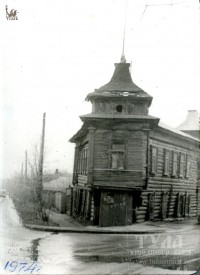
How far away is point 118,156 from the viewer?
A: 355 inches

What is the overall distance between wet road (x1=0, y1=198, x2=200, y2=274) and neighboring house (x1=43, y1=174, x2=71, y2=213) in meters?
0.66

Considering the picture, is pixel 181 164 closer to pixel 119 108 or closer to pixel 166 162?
pixel 166 162

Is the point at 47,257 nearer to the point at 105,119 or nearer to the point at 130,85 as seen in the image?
the point at 105,119

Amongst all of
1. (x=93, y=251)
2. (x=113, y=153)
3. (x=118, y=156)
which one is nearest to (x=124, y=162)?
(x=118, y=156)

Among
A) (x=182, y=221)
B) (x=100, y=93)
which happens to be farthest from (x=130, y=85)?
(x=182, y=221)

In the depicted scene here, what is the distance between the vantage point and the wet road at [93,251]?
7.61 m

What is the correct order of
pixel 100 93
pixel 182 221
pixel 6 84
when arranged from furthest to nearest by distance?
pixel 182 221
pixel 100 93
pixel 6 84

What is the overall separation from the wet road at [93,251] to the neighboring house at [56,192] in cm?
66

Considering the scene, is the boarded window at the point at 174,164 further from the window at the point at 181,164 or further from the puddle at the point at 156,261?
the puddle at the point at 156,261

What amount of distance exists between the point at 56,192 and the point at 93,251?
152cm

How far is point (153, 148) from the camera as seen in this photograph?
9383mm

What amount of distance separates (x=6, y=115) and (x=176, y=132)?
4.34 metres

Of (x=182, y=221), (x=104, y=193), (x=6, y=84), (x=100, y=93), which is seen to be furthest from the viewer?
(x=182, y=221)

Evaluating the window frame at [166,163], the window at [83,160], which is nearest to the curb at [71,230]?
the window at [83,160]
